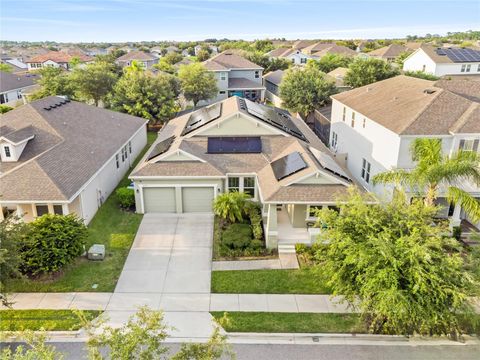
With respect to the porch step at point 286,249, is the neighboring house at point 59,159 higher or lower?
higher

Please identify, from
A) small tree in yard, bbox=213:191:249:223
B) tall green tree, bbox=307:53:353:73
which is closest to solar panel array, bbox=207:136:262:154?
small tree in yard, bbox=213:191:249:223

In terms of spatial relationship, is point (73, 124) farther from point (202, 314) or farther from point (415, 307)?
point (415, 307)

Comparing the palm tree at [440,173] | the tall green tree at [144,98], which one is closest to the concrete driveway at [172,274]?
the palm tree at [440,173]

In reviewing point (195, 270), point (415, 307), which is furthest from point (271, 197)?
point (415, 307)

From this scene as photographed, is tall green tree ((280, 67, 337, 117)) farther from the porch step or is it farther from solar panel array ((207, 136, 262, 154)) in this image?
the porch step

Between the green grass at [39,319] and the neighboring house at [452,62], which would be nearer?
the green grass at [39,319]

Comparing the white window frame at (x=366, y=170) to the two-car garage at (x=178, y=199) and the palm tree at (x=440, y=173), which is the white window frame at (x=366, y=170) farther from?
the two-car garage at (x=178, y=199)

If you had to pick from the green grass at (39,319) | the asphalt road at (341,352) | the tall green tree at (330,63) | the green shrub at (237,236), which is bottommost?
the asphalt road at (341,352)
